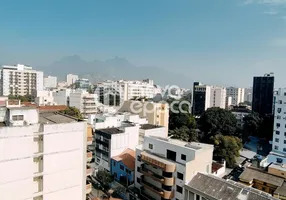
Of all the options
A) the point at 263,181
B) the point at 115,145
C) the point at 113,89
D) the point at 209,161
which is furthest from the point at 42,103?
the point at 263,181

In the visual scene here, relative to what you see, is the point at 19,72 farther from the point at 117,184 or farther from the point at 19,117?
the point at 19,117

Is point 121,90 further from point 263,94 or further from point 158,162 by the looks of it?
point 158,162

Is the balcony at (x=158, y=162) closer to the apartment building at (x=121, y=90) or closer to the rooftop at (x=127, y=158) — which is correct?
the rooftop at (x=127, y=158)

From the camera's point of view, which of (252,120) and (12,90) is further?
(12,90)

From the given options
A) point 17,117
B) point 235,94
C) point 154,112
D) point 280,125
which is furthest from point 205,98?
point 17,117

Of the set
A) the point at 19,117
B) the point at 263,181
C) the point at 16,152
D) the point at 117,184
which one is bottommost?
the point at 117,184

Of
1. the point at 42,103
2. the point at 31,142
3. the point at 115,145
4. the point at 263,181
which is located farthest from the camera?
the point at 42,103

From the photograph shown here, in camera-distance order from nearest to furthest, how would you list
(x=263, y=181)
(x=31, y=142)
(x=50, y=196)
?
(x=31, y=142) < (x=50, y=196) < (x=263, y=181)
